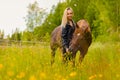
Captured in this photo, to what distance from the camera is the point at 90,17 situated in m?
55.6

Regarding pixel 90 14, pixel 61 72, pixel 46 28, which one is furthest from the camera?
pixel 46 28

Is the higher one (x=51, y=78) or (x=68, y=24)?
(x=68, y=24)

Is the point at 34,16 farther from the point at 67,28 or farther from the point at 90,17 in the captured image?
the point at 67,28

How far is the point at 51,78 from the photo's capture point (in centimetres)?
478

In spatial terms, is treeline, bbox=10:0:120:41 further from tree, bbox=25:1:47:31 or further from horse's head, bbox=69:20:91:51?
horse's head, bbox=69:20:91:51

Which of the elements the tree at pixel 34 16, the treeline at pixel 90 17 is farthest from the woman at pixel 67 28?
the tree at pixel 34 16

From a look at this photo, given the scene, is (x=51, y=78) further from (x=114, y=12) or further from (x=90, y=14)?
(x=90, y=14)

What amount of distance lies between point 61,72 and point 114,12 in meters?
37.9

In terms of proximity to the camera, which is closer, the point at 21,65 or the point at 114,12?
the point at 21,65

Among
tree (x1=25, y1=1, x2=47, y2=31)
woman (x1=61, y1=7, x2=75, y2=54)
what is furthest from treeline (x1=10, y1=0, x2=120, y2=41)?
woman (x1=61, y1=7, x2=75, y2=54)

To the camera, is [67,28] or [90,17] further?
[90,17]

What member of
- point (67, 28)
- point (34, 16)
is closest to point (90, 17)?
point (34, 16)

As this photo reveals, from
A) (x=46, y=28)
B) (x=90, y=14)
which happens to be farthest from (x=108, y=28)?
(x=46, y=28)

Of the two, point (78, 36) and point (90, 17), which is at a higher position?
point (90, 17)
